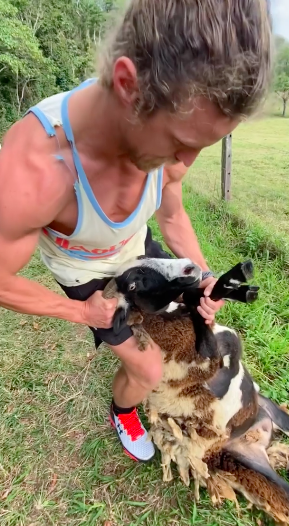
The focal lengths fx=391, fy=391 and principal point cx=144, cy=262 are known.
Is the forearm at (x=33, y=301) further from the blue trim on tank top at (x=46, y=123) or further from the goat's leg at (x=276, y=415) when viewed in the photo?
the goat's leg at (x=276, y=415)

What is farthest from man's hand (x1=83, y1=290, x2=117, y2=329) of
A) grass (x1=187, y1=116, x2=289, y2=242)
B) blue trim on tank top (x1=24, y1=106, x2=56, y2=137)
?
grass (x1=187, y1=116, x2=289, y2=242)

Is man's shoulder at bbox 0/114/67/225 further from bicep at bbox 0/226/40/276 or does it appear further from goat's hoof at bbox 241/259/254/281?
goat's hoof at bbox 241/259/254/281

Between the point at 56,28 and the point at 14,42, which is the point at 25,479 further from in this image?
the point at 56,28

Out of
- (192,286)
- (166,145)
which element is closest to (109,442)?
(192,286)

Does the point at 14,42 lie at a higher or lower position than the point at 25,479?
higher

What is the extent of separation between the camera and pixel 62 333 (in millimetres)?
3197

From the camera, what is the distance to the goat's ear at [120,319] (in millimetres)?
1826

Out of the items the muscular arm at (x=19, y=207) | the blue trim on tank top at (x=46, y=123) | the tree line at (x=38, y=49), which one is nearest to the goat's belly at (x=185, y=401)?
the muscular arm at (x=19, y=207)

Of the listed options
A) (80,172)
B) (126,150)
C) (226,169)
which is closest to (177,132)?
(126,150)

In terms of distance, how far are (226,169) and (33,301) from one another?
10.7 ft

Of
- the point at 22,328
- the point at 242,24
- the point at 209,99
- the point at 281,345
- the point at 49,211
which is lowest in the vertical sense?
the point at 22,328

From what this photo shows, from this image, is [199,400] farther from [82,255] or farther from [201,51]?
[201,51]

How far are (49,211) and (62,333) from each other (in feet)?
6.50

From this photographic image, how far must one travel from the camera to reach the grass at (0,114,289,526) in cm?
202
